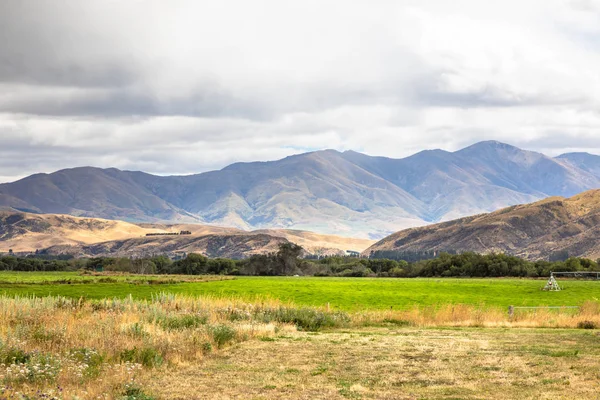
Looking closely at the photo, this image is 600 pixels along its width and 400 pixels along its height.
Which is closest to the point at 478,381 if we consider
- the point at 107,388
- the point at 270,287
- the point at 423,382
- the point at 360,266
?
the point at 423,382

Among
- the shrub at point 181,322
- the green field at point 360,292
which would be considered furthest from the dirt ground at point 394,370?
the green field at point 360,292

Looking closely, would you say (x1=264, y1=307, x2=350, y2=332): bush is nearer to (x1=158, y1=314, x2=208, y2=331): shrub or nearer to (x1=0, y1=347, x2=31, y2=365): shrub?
(x1=158, y1=314, x2=208, y2=331): shrub

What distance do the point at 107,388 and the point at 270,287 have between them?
65.0m

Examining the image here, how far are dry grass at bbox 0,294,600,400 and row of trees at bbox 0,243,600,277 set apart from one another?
85.0 metres

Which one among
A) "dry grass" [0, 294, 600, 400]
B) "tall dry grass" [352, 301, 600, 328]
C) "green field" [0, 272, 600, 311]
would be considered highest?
"dry grass" [0, 294, 600, 400]

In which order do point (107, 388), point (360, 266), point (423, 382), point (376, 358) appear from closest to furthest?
point (107, 388)
point (423, 382)
point (376, 358)
point (360, 266)

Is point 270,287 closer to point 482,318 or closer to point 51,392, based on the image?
point 482,318

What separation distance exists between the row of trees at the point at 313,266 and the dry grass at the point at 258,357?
85019 millimetres

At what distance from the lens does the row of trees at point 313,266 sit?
12166 centimetres

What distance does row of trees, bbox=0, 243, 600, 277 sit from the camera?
4790 inches

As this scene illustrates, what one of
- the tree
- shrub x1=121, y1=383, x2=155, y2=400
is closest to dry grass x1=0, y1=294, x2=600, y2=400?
shrub x1=121, y1=383, x2=155, y2=400

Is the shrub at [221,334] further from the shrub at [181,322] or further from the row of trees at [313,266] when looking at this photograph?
the row of trees at [313,266]

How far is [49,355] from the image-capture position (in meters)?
22.0

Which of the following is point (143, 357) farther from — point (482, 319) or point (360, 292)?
point (360, 292)
